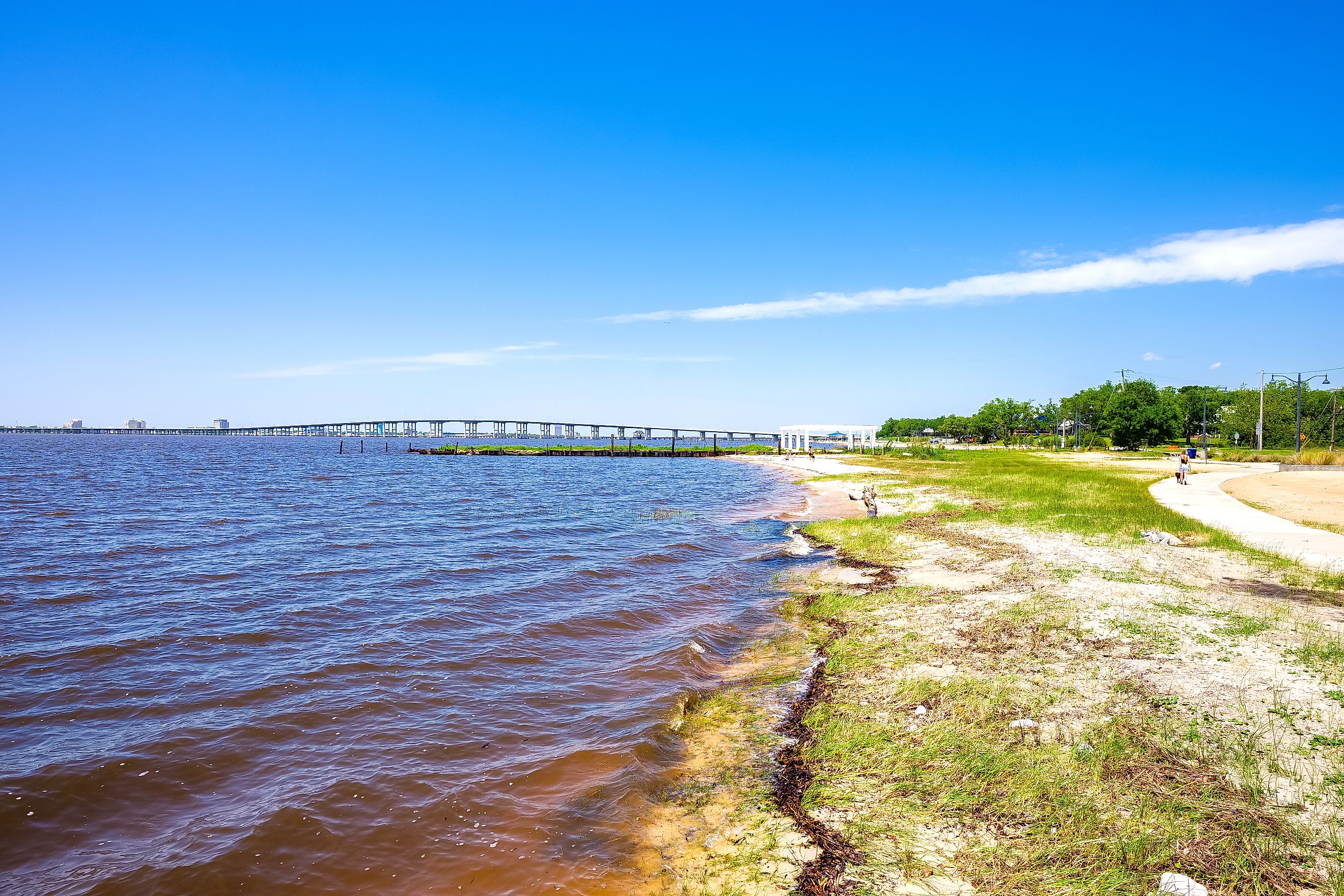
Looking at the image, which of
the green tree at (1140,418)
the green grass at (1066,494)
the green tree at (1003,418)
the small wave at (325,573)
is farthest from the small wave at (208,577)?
the green tree at (1003,418)

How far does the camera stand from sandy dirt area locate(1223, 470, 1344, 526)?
22.1 meters

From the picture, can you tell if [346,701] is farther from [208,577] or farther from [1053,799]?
[208,577]

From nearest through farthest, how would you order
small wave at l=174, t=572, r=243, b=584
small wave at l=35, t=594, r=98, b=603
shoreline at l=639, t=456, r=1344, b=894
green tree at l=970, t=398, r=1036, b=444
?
shoreline at l=639, t=456, r=1344, b=894, small wave at l=35, t=594, r=98, b=603, small wave at l=174, t=572, r=243, b=584, green tree at l=970, t=398, r=1036, b=444

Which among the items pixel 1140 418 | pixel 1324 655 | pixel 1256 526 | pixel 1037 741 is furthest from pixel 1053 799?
pixel 1140 418

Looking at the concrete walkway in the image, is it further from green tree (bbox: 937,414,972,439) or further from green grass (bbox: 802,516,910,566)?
green tree (bbox: 937,414,972,439)

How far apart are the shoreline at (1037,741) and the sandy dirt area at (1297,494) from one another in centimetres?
1185

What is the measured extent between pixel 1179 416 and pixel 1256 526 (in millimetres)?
95520

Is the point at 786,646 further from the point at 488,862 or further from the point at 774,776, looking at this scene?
the point at 488,862

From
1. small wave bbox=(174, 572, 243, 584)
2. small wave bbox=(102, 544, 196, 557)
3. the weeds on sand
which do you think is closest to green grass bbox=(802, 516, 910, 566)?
the weeds on sand

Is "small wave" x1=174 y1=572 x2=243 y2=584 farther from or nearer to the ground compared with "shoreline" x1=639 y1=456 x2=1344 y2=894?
nearer to the ground

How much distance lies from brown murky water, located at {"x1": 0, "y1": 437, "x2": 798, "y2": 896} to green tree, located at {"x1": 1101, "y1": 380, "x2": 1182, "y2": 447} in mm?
87995

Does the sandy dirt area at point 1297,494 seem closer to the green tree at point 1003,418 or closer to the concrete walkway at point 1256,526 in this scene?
the concrete walkway at point 1256,526

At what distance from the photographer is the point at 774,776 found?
7094 mm

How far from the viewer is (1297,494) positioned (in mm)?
28922
